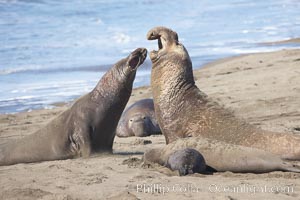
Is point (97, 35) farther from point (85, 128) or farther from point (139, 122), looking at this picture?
point (85, 128)

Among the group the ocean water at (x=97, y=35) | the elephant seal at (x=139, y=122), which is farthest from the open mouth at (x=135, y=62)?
the ocean water at (x=97, y=35)

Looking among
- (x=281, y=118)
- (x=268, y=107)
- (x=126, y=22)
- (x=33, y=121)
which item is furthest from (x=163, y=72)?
(x=126, y=22)

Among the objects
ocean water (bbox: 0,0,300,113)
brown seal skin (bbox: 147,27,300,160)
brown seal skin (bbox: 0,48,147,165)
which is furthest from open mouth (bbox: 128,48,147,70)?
ocean water (bbox: 0,0,300,113)

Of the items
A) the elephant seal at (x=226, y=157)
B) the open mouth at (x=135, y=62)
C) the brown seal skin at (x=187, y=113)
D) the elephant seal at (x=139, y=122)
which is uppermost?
the open mouth at (x=135, y=62)

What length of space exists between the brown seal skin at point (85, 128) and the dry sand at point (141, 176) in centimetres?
28

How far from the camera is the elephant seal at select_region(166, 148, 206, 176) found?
642 centimetres

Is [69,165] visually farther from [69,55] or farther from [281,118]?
[69,55]

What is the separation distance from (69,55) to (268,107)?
840 centimetres

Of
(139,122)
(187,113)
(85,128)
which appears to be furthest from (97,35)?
(187,113)

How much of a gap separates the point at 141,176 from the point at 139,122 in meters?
3.64

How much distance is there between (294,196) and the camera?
555 cm

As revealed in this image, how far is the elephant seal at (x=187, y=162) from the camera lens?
6.42m

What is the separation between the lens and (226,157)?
663 centimetres

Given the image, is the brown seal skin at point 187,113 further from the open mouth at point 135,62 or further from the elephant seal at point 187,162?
the elephant seal at point 187,162
